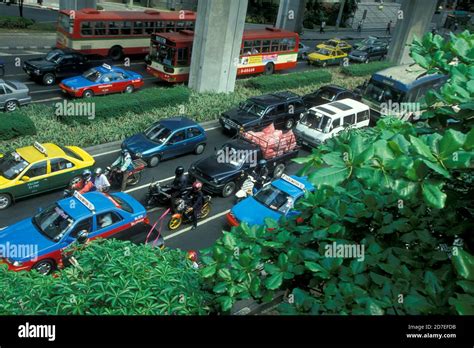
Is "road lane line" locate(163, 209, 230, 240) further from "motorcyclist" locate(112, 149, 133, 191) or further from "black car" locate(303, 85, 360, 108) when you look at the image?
"black car" locate(303, 85, 360, 108)

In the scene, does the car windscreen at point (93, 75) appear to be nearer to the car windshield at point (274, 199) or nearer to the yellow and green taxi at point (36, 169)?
the yellow and green taxi at point (36, 169)

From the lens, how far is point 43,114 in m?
18.3

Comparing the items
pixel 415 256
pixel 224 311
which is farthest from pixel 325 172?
pixel 224 311

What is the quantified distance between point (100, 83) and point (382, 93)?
45.8 ft

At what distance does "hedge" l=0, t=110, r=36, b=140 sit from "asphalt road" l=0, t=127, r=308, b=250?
2476 millimetres

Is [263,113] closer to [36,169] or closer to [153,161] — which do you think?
[153,161]

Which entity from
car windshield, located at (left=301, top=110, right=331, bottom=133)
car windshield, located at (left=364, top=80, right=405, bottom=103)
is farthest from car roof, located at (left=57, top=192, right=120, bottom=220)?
car windshield, located at (left=364, top=80, right=405, bottom=103)

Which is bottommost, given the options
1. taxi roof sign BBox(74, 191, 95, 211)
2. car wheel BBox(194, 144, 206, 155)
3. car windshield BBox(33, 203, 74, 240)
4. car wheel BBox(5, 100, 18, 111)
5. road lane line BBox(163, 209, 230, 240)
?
road lane line BBox(163, 209, 230, 240)

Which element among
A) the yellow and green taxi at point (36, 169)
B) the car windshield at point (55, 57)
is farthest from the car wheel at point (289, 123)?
the car windshield at point (55, 57)

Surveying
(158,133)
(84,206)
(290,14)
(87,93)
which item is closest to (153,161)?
(158,133)

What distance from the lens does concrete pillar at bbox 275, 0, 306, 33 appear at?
43.2 meters

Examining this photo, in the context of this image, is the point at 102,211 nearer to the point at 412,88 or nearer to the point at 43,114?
the point at 43,114

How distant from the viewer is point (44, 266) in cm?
1112

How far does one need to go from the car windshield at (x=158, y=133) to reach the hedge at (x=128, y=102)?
2371 millimetres
